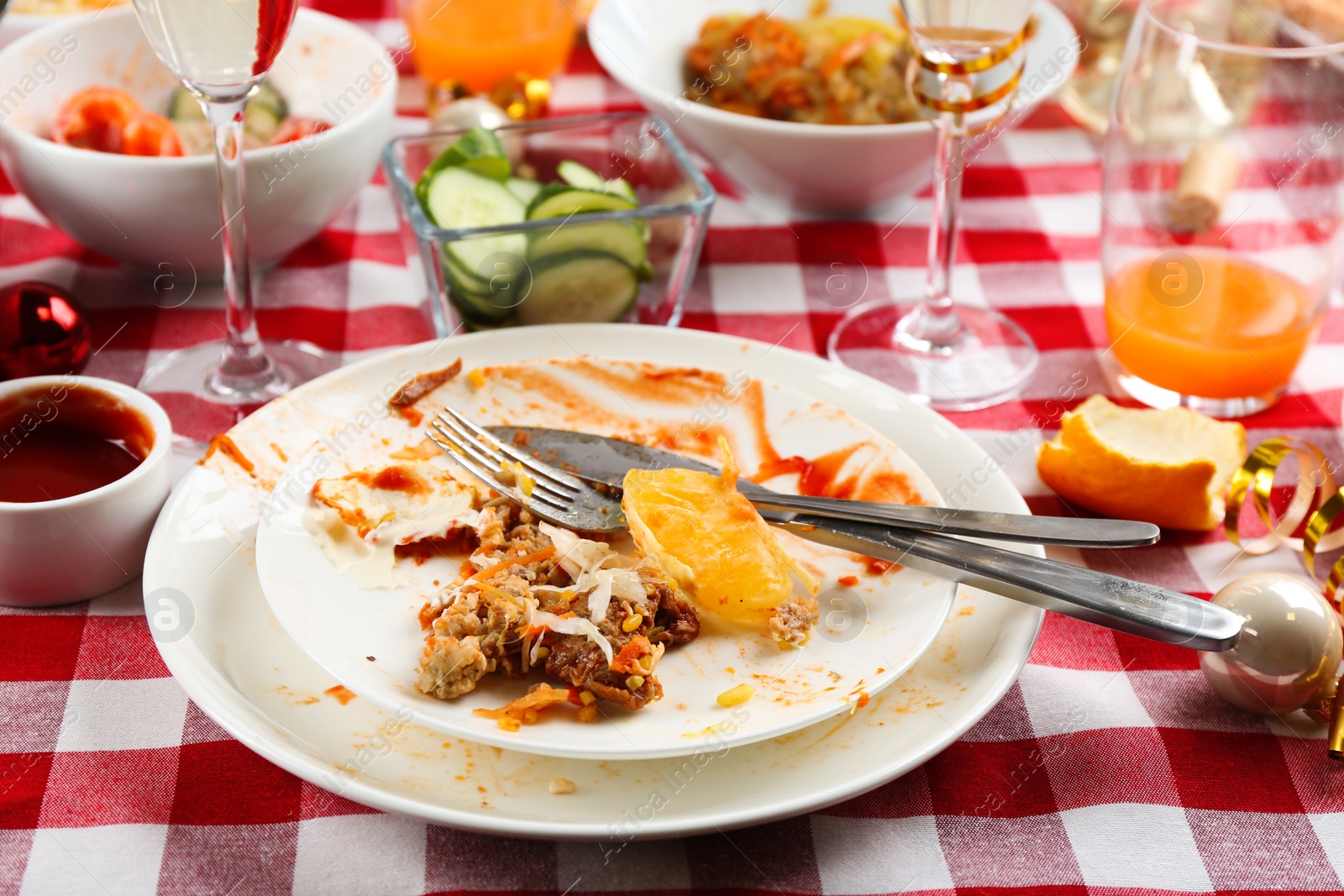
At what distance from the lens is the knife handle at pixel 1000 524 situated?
118 cm

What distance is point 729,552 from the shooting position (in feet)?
3.76

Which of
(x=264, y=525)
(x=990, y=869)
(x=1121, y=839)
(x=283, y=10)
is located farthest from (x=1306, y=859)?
(x=283, y=10)

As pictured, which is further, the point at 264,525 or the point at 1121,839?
the point at 264,525

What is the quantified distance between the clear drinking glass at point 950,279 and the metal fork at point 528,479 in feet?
1.90

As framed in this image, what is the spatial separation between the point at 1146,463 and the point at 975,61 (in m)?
0.58

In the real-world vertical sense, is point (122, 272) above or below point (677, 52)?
below

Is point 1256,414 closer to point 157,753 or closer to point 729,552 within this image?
point 729,552

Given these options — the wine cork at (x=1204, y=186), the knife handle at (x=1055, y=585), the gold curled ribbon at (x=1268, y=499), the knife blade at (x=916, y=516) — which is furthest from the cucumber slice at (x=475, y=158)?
the gold curled ribbon at (x=1268, y=499)

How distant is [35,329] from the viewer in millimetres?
1562

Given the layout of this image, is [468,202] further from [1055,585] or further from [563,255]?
[1055,585]

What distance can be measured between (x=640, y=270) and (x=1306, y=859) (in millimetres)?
1111

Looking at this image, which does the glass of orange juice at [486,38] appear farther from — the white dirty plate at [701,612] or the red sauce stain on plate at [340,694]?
the red sauce stain on plate at [340,694]

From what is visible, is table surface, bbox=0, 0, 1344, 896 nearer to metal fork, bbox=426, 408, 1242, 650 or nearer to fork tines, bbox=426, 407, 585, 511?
metal fork, bbox=426, 408, 1242, 650

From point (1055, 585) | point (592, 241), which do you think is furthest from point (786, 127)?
point (1055, 585)
